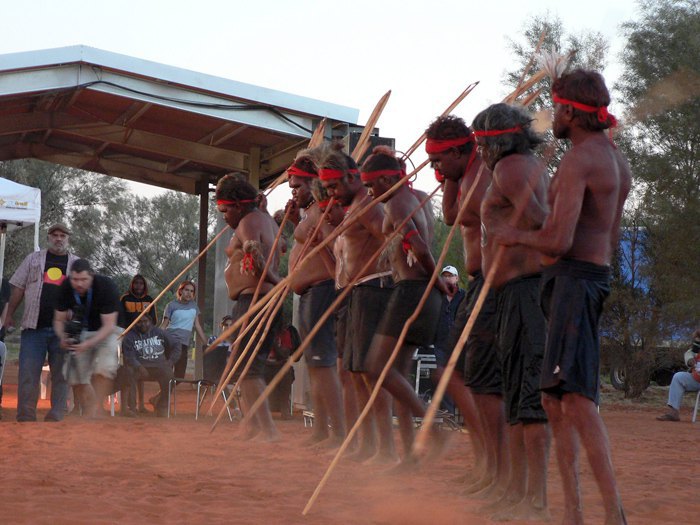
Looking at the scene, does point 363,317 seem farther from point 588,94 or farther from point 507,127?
point 588,94

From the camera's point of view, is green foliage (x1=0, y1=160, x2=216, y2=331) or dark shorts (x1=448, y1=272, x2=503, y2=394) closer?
dark shorts (x1=448, y1=272, x2=503, y2=394)

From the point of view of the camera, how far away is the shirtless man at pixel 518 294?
4.45m

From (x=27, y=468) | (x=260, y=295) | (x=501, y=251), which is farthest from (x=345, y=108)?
(x=501, y=251)

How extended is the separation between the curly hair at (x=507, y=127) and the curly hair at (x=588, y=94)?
532 mm

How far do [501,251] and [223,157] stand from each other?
1015 centimetres

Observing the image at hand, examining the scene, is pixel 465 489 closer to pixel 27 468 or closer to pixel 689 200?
pixel 27 468

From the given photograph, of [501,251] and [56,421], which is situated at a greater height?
[501,251]

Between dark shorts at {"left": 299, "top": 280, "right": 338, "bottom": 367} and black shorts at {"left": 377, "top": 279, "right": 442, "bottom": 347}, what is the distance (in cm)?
131

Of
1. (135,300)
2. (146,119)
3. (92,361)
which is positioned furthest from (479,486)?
(146,119)

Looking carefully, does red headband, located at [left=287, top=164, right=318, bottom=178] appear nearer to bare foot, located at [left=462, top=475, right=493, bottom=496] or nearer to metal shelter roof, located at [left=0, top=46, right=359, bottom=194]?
bare foot, located at [left=462, top=475, right=493, bottom=496]

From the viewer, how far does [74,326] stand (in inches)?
357

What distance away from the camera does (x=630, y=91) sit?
1542cm

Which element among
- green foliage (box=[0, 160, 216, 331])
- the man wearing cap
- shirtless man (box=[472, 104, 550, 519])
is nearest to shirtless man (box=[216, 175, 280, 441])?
the man wearing cap

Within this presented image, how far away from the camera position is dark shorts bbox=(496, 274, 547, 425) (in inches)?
176
